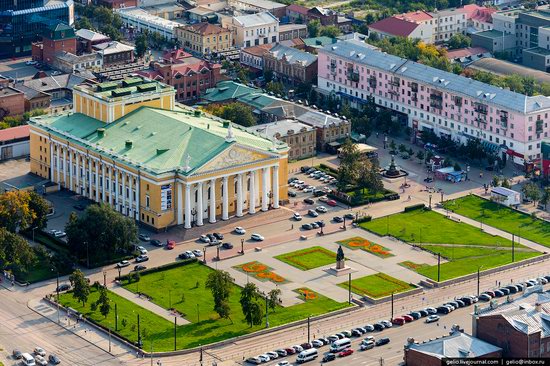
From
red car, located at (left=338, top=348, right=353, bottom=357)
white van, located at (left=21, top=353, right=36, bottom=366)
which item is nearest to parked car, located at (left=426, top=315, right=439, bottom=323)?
red car, located at (left=338, top=348, right=353, bottom=357)

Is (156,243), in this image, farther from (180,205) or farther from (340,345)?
(340,345)

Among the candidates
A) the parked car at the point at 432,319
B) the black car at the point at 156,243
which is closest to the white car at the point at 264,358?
the parked car at the point at 432,319

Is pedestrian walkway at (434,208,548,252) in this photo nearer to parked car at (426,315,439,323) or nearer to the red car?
parked car at (426,315,439,323)

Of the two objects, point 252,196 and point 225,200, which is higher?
point 225,200

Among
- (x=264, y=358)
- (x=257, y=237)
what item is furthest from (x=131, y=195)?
(x=264, y=358)

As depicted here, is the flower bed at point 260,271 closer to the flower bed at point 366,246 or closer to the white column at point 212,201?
the flower bed at point 366,246
